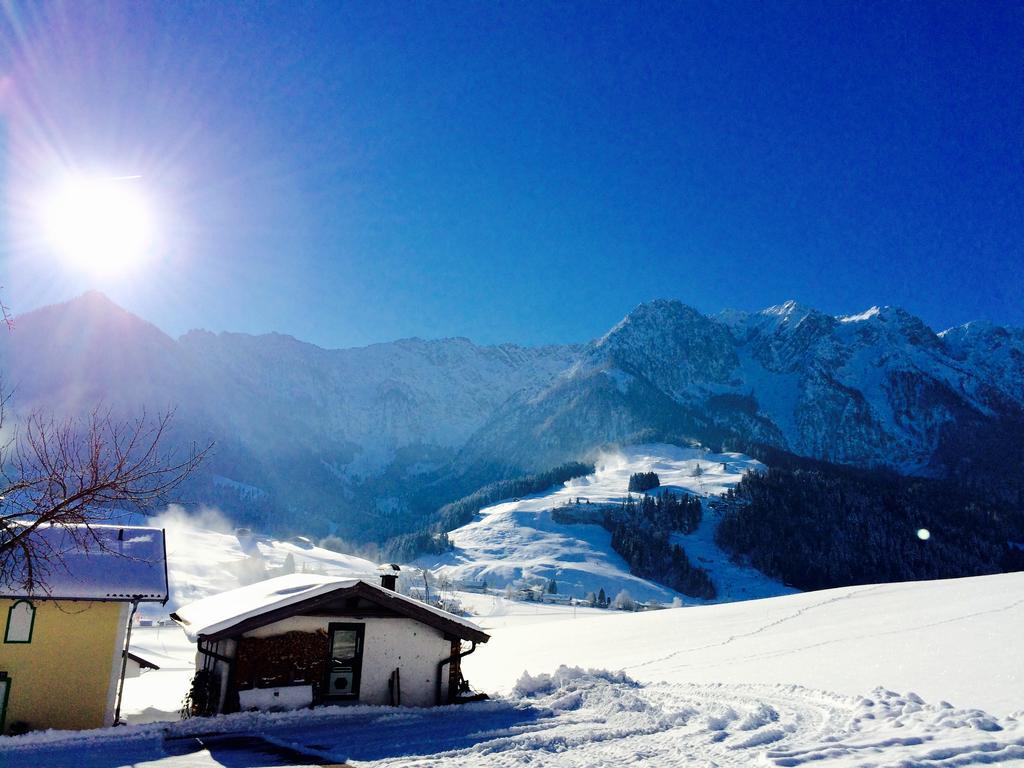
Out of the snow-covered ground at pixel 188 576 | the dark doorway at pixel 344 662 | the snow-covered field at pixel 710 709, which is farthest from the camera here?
the snow-covered ground at pixel 188 576

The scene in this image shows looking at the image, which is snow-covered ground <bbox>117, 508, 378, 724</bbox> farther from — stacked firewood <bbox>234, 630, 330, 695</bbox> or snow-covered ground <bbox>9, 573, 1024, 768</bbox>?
snow-covered ground <bbox>9, 573, 1024, 768</bbox>

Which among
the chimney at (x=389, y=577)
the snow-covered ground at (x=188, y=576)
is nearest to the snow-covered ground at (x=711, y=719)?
the chimney at (x=389, y=577)

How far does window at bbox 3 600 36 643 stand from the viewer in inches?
754

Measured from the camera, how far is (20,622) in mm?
19312

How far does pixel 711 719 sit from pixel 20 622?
18686mm

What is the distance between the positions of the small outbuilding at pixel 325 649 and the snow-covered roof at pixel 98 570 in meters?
2.19

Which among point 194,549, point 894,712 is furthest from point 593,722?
point 194,549

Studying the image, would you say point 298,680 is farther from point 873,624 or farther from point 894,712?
point 873,624

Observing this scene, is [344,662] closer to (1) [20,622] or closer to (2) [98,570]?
(2) [98,570]

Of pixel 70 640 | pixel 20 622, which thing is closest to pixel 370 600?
pixel 70 640

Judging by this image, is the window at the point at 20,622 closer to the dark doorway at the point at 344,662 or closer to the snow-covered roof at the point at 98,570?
the snow-covered roof at the point at 98,570

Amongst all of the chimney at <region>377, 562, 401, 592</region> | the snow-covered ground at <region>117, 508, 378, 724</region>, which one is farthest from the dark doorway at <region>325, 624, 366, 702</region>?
the snow-covered ground at <region>117, 508, 378, 724</region>

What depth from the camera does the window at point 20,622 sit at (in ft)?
62.8

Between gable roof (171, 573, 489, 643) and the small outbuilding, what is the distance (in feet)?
0.10
